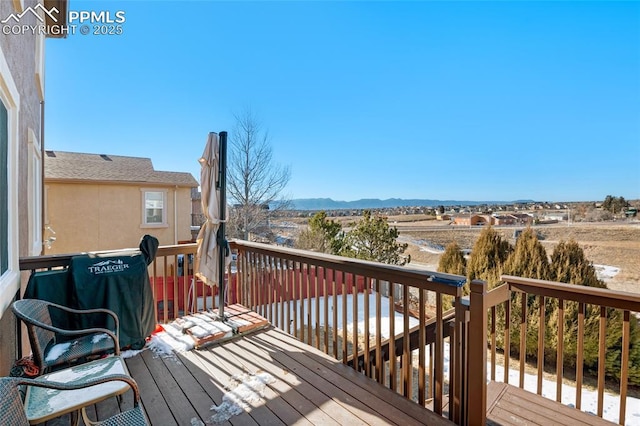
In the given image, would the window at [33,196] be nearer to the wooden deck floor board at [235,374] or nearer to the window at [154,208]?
the wooden deck floor board at [235,374]

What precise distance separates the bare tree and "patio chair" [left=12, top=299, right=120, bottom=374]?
34.4 ft

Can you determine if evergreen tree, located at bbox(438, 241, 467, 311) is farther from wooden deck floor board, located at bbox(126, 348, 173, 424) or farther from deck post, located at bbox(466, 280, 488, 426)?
wooden deck floor board, located at bbox(126, 348, 173, 424)

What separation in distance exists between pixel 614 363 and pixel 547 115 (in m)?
11.3

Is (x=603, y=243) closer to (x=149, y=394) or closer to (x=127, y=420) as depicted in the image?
(x=149, y=394)

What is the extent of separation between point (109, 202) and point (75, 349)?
10.1 m

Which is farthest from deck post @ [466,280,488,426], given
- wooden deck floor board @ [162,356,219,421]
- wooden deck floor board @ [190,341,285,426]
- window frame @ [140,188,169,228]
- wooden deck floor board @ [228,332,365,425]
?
window frame @ [140,188,169,228]

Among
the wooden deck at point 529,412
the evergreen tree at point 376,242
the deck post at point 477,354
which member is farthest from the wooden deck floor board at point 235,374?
the evergreen tree at point 376,242

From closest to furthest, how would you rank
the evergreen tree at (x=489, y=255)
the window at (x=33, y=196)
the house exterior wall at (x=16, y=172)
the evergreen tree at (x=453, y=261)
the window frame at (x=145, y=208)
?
the house exterior wall at (x=16, y=172)
the window at (x=33, y=196)
the evergreen tree at (x=489, y=255)
the evergreen tree at (x=453, y=261)
the window frame at (x=145, y=208)

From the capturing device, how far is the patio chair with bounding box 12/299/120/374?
1794 millimetres

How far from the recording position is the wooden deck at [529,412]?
2164 mm

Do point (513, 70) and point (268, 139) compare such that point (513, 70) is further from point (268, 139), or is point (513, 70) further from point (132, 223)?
point (132, 223)

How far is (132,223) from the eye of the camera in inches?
423

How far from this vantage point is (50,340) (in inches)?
86.3

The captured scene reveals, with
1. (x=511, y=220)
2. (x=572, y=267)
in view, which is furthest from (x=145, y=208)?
(x=511, y=220)
